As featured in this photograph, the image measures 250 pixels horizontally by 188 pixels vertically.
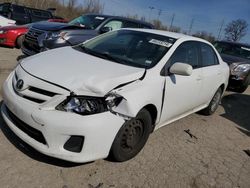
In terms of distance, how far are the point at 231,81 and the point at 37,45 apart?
18.3 feet

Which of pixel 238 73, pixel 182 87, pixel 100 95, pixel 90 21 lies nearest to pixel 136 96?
pixel 100 95

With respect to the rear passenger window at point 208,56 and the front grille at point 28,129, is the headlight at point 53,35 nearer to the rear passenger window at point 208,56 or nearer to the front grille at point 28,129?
the rear passenger window at point 208,56

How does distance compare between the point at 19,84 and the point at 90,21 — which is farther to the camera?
the point at 90,21

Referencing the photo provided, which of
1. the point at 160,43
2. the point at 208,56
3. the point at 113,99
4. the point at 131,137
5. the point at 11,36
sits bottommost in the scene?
the point at 11,36

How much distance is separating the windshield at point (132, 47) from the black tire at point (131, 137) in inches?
27.8

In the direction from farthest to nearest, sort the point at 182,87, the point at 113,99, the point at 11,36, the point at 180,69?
the point at 11,36 → the point at 182,87 → the point at 180,69 → the point at 113,99

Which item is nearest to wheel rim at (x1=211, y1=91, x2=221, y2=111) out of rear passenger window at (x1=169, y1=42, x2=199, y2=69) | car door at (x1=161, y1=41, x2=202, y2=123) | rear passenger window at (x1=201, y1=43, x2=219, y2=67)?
rear passenger window at (x1=201, y1=43, x2=219, y2=67)

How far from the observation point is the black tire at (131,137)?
3.15m

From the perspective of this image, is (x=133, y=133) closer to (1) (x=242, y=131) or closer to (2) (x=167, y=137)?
(2) (x=167, y=137)

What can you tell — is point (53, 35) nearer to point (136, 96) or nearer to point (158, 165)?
point (136, 96)

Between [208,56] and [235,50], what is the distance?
5263 millimetres

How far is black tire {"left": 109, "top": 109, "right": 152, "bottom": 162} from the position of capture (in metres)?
3.15

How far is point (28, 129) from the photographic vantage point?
3.01 meters

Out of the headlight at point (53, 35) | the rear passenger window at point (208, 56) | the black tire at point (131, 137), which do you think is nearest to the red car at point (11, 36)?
the headlight at point (53, 35)
